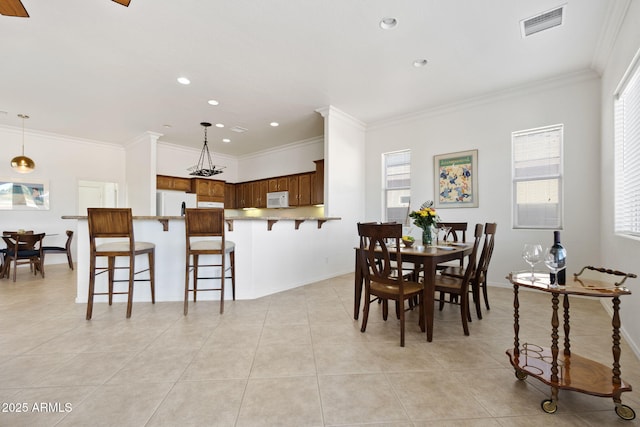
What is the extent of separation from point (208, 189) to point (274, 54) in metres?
4.96

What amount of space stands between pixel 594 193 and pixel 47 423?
547cm

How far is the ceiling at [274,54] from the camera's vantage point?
2.62 m

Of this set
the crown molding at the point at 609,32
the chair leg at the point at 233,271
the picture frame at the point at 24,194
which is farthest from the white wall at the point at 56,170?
the crown molding at the point at 609,32

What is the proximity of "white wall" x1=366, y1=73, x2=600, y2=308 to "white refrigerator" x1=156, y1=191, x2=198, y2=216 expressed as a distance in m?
4.41

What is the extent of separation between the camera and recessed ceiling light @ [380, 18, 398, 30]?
108 inches

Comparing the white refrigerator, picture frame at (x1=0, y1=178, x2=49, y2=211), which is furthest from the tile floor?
picture frame at (x1=0, y1=178, x2=49, y2=211)

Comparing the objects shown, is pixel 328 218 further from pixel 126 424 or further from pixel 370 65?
pixel 126 424

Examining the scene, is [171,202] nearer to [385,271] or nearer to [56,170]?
[56,170]

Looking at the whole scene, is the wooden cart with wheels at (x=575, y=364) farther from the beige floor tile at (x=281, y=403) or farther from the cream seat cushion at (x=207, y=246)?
the cream seat cushion at (x=207, y=246)

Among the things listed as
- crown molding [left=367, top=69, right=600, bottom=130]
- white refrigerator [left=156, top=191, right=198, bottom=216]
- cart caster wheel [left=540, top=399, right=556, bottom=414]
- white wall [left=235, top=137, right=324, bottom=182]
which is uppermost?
crown molding [left=367, top=69, right=600, bottom=130]

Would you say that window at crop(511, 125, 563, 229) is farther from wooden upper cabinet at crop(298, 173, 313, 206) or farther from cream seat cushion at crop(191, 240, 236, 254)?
cream seat cushion at crop(191, 240, 236, 254)

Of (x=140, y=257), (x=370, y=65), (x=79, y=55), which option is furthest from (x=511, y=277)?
(x=79, y=55)

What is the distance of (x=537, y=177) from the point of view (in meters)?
4.08

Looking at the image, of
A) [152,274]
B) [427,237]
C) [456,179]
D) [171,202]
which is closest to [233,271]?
[152,274]
